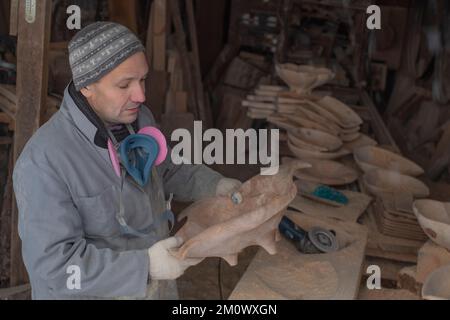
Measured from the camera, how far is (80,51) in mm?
1633

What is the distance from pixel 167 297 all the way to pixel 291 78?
2.15m

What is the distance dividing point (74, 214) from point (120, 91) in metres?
0.40

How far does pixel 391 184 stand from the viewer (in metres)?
2.68

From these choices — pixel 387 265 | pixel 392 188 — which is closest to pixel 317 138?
pixel 392 188

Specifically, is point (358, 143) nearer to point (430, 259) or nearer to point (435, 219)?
point (435, 219)

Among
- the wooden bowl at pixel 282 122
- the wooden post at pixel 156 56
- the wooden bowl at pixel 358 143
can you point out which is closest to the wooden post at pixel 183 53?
the wooden post at pixel 156 56

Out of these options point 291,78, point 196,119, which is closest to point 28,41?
point 291,78

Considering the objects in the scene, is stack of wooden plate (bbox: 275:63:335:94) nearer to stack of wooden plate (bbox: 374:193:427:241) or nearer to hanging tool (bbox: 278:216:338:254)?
stack of wooden plate (bbox: 374:193:427:241)

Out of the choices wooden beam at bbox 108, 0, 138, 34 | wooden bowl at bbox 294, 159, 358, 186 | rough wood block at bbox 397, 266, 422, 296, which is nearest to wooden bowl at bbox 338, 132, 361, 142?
wooden bowl at bbox 294, 159, 358, 186

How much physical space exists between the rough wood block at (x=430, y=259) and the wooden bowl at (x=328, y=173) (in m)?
0.83

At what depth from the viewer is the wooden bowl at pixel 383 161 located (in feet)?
9.32

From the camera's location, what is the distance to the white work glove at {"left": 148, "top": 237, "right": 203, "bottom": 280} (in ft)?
5.20

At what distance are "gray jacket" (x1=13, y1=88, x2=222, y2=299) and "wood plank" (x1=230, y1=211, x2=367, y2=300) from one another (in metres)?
0.36
